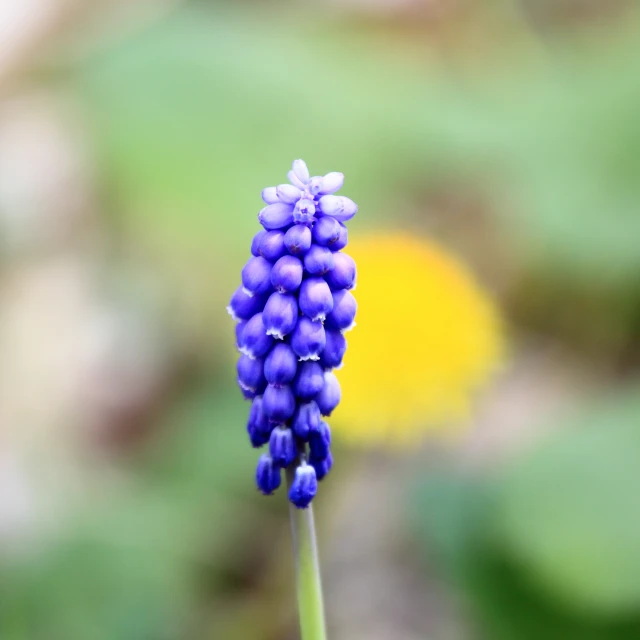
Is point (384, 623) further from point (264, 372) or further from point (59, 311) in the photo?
point (59, 311)

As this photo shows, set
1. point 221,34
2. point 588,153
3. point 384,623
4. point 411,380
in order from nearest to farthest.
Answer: point 411,380
point 384,623
point 588,153
point 221,34

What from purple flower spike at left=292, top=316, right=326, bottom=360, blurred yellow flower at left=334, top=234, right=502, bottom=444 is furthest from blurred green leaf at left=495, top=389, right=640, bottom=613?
purple flower spike at left=292, top=316, right=326, bottom=360

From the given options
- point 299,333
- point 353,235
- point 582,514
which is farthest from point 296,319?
point 353,235

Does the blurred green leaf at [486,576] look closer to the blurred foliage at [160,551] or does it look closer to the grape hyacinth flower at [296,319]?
the blurred foliage at [160,551]

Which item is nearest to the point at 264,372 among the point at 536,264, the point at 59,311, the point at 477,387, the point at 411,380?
the point at 411,380

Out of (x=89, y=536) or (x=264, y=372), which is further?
(x=89, y=536)

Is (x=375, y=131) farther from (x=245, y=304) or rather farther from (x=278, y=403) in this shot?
(x=278, y=403)

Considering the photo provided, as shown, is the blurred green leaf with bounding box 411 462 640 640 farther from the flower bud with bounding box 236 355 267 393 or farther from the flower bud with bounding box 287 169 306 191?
the flower bud with bounding box 287 169 306 191

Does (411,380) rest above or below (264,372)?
above
